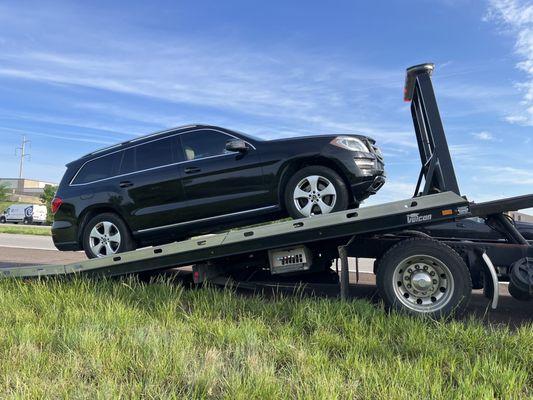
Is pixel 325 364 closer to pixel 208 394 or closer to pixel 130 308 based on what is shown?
pixel 208 394

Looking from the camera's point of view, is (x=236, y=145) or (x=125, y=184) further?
(x=125, y=184)

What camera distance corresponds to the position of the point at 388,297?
459cm

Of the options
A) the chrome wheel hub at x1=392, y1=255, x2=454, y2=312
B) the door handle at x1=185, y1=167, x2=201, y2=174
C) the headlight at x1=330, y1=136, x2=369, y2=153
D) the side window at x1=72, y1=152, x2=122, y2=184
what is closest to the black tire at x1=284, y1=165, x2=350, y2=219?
the headlight at x1=330, y1=136, x2=369, y2=153

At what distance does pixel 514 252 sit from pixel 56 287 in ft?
17.3

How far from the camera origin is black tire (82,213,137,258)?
19.7 feet

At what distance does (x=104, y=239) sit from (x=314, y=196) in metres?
3.05

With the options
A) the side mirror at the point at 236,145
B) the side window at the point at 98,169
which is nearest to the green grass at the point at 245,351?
the side mirror at the point at 236,145

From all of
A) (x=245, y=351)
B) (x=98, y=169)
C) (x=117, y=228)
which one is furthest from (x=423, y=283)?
(x=98, y=169)

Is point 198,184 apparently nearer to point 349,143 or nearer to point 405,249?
point 349,143

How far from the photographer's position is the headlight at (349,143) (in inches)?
199

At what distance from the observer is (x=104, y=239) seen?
20.1 feet

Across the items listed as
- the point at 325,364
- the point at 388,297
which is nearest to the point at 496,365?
the point at 325,364

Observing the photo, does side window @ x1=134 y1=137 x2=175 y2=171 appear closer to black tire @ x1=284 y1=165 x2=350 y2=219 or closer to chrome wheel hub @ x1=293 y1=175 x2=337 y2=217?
black tire @ x1=284 y1=165 x2=350 y2=219

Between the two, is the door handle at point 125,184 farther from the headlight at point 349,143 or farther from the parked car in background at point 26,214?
the parked car in background at point 26,214
